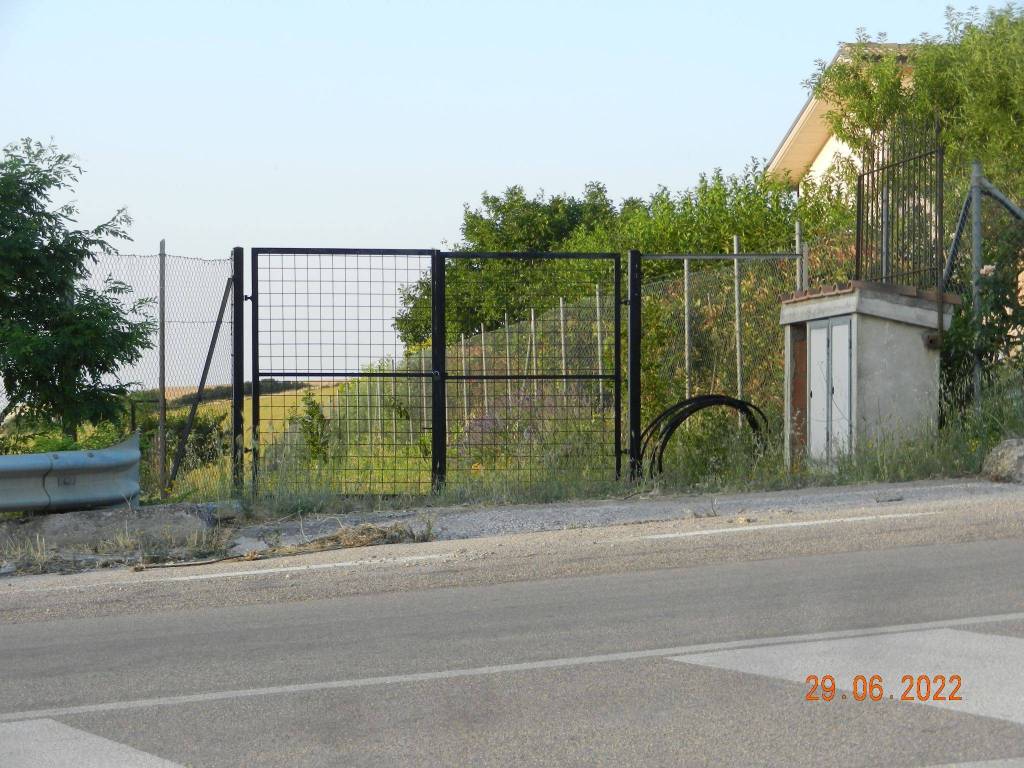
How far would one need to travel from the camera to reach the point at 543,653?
228 inches

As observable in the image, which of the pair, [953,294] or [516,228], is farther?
[516,228]

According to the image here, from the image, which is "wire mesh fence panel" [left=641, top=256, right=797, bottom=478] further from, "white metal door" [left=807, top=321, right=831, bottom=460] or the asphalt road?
the asphalt road

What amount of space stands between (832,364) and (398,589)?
6.92 metres

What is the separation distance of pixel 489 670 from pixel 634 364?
771 centimetres

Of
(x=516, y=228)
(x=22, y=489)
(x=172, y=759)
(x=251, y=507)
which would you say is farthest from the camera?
(x=516, y=228)

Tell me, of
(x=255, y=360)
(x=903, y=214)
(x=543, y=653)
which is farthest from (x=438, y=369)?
(x=543, y=653)

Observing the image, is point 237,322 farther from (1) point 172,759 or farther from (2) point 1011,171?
(2) point 1011,171

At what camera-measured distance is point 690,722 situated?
15.2 ft

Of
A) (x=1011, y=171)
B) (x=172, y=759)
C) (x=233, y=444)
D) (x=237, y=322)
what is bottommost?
(x=172, y=759)

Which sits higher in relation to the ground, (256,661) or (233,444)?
(233,444)

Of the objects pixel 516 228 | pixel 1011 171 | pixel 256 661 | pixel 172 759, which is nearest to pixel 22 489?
pixel 256 661

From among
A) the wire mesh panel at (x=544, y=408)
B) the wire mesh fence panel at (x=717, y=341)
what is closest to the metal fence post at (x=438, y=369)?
the wire mesh panel at (x=544, y=408)

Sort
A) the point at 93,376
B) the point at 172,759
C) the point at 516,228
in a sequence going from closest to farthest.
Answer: the point at 172,759
the point at 93,376
the point at 516,228

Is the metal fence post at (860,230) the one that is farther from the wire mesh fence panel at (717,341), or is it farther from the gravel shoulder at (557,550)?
the gravel shoulder at (557,550)
